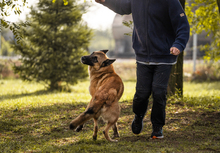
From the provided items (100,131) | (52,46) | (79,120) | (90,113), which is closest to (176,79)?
(100,131)

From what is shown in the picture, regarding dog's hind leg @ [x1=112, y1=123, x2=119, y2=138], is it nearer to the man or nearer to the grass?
the grass

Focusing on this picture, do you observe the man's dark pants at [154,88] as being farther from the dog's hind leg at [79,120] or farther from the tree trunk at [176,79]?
the tree trunk at [176,79]

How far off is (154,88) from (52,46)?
755cm

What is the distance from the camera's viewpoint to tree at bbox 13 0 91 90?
9664mm

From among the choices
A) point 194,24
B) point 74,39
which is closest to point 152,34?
point 194,24

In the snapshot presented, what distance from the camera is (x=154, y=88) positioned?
10.7ft

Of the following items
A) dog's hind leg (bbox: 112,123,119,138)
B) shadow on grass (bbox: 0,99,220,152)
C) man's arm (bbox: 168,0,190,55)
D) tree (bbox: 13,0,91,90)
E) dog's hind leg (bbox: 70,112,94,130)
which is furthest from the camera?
tree (bbox: 13,0,91,90)

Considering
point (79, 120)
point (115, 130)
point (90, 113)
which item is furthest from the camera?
point (115, 130)

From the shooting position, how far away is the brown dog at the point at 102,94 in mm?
3070

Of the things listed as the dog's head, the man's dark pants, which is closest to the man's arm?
the man's dark pants

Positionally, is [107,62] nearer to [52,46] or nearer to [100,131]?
[100,131]

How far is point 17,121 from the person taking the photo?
4305 millimetres

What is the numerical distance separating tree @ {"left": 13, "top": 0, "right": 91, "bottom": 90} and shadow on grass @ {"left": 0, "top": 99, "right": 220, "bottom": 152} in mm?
4765

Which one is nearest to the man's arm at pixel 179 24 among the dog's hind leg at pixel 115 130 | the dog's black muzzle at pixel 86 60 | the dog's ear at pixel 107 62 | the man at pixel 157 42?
the man at pixel 157 42
